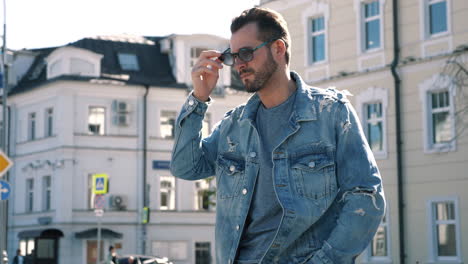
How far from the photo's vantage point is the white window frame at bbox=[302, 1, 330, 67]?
3195 cm

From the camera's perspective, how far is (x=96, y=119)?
169 ft

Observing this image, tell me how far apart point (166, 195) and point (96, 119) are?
18.5 ft

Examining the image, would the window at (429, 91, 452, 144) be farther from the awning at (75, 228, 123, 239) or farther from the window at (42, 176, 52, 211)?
the window at (42, 176, 52, 211)

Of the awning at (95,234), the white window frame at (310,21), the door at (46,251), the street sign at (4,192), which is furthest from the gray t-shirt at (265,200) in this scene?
the door at (46,251)

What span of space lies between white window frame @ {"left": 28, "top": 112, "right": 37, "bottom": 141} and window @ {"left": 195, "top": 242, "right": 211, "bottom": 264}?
10.9 metres

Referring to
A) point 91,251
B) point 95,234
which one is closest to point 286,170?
point 95,234

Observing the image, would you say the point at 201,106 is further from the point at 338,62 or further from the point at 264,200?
the point at 338,62

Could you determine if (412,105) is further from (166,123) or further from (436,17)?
(166,123)

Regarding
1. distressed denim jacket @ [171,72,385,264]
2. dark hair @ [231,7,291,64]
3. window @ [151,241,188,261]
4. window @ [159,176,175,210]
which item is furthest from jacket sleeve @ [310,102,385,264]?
window @ [159,176,175,210]

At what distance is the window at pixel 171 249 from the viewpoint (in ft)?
168

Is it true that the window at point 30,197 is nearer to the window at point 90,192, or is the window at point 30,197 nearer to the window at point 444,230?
the window at point 90,192

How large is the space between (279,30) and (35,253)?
48.0m

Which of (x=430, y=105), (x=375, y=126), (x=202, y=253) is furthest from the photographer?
(x=202, y=253)

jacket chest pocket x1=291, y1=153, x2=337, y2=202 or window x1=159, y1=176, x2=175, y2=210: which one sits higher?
window x1=159, y1=176, x2=175, y2=210
